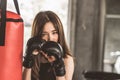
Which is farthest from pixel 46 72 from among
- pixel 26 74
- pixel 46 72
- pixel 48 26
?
pixel 48 26

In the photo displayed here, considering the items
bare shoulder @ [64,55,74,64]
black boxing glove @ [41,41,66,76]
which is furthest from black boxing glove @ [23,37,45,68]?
bare shoulder @ [64,55,74,64]

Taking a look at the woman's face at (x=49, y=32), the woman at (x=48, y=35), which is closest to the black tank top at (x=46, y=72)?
the woman at (x=48, y=35)

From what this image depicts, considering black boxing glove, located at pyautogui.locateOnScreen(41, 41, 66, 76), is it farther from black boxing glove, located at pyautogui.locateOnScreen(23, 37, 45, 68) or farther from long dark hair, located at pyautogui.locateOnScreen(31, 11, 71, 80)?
long dark hair, located at pyautogui.locateOnScreen(31, 11, 71, 80)

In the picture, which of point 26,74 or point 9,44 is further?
point 26,74

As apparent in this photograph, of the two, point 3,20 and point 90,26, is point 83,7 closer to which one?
point 90,26

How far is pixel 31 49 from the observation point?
152 cm

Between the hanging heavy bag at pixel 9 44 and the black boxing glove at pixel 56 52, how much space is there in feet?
0.41

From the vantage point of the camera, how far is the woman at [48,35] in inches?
64.4

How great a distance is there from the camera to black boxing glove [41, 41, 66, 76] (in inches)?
58.7

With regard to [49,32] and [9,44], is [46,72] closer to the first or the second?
[49,32]

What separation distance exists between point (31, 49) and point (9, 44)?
5.4 inches

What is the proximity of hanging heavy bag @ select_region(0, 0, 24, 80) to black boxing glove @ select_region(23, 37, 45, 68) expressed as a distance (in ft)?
0.27

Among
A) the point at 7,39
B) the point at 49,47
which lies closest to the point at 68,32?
the point at 49,47

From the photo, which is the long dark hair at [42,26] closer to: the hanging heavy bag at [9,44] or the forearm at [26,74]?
Answer: the forearm at [26,74]
